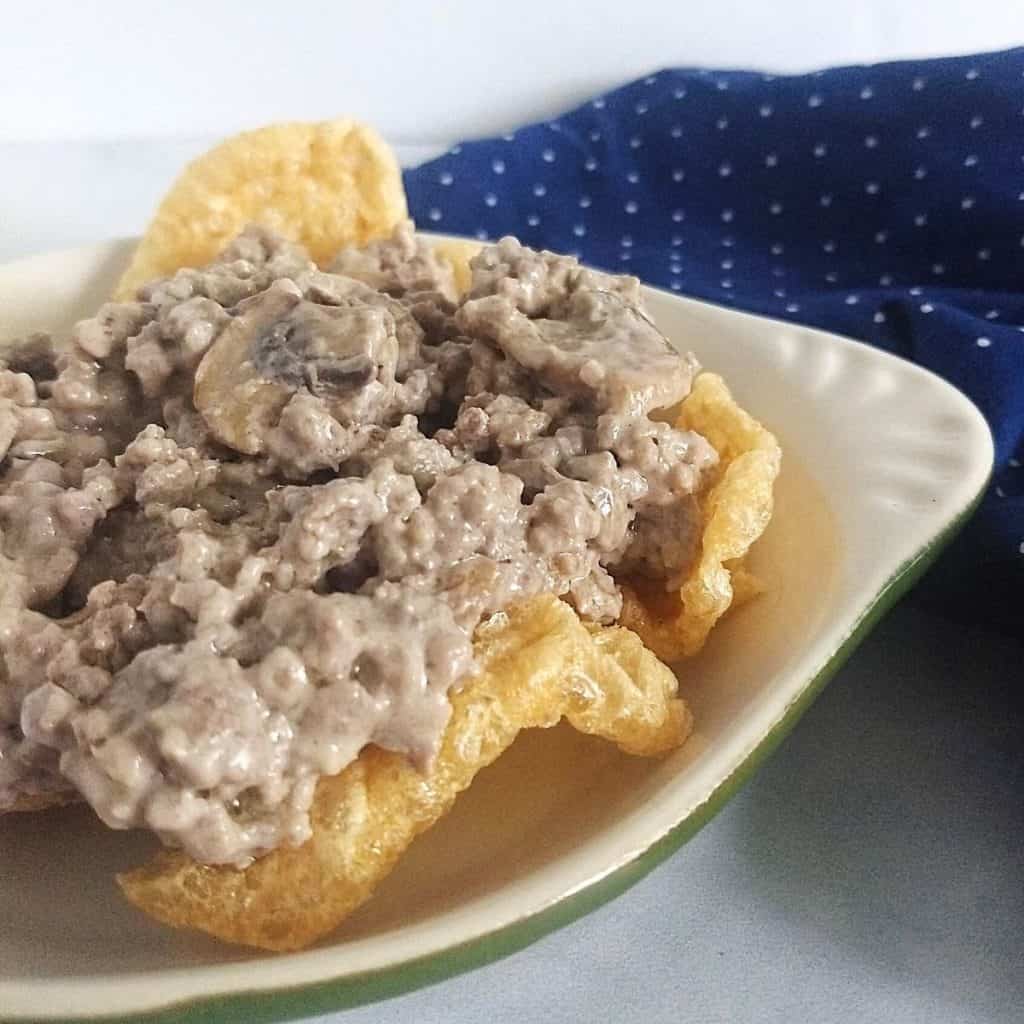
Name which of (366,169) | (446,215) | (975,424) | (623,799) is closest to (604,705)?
(623,799)

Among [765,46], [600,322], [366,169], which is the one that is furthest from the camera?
[765,46]

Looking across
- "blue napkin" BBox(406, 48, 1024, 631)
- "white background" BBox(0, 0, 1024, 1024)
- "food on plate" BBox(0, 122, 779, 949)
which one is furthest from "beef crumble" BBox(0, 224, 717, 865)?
"blue napkin" BBox(406, 48, 1024, 631)

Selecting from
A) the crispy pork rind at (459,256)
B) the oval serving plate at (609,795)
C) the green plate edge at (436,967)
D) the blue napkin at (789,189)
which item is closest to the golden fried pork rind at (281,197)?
the crispy pork rind at (459,256)

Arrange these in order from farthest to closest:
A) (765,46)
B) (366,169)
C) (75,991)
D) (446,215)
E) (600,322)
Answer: (765,46) < (446,215) < (366,169) < (600,322) < (75,991)

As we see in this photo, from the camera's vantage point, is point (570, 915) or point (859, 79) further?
point (859, 79)

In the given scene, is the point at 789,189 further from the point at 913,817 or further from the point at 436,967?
the point at 436,967

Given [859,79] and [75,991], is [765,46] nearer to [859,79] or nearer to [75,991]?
[859,79]

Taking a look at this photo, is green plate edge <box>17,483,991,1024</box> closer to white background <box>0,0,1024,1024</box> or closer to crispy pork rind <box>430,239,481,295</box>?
white background <box>0,0,1024,1024</box>
